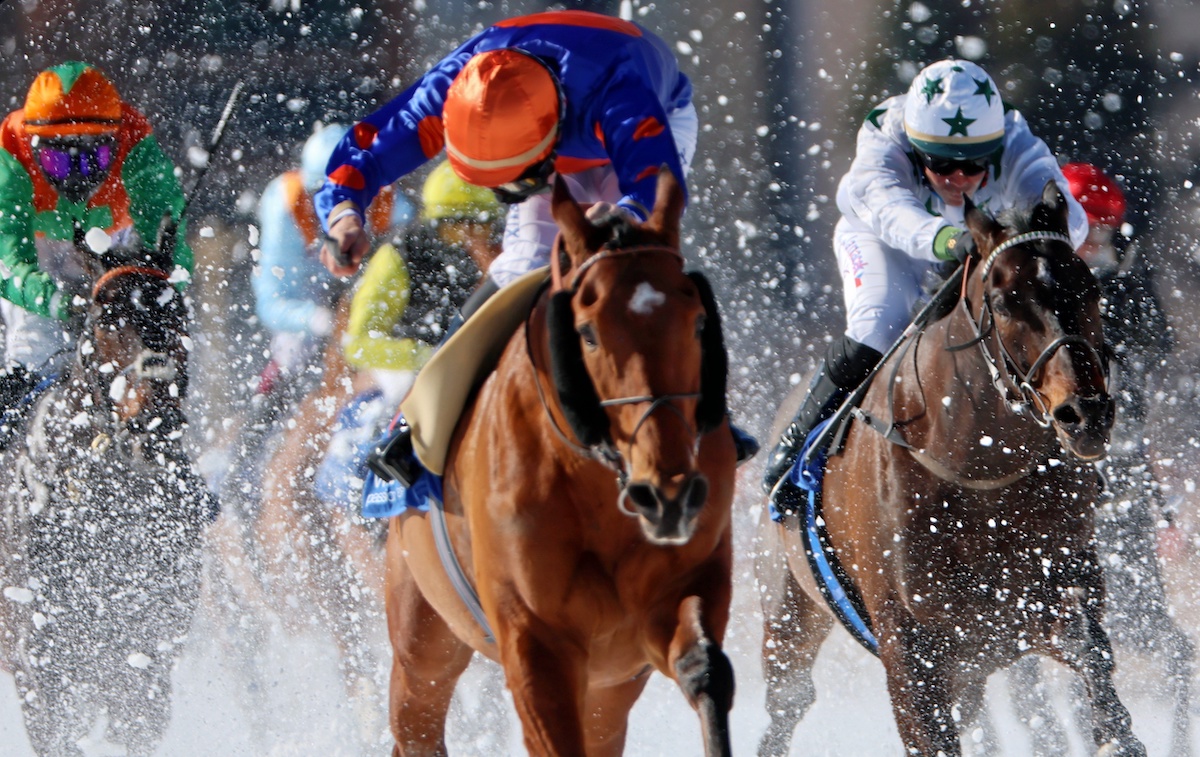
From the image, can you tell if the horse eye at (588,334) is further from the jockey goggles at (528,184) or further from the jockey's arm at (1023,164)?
the jockey's arm at (1023,164)

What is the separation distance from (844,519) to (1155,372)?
2190 mm

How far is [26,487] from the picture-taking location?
5.29m

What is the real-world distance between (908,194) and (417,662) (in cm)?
174

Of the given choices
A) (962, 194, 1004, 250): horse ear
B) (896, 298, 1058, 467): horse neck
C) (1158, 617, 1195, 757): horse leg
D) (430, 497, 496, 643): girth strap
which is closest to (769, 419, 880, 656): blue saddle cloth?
(896, 298, 1058, 467): horse neck

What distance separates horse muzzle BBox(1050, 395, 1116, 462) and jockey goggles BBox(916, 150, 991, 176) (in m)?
1.08

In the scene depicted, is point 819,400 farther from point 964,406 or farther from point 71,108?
point 71,108

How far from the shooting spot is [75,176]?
18.4ft

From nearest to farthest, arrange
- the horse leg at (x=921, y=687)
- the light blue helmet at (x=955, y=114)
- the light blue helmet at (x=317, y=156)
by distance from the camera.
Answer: the horse leg at (x=921, y=687) → the light blue helmet at (x=955, y=114) → the light blue helmet at (x=317, y=156)

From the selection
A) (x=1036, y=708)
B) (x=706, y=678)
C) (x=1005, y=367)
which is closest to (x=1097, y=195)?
(x=1036, y=708)

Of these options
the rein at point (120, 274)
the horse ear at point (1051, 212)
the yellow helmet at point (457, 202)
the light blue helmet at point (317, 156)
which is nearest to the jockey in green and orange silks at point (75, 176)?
the rein at point (120, 274)

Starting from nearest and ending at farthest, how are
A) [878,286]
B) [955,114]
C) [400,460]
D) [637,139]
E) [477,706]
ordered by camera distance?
[637,139], [400,460], [955,114], [878,286], [477,706]

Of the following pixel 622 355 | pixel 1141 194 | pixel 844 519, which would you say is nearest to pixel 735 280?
pixel 1141 194

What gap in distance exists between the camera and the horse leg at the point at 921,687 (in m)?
3.68

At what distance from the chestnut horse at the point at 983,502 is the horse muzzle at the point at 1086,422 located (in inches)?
1.6
